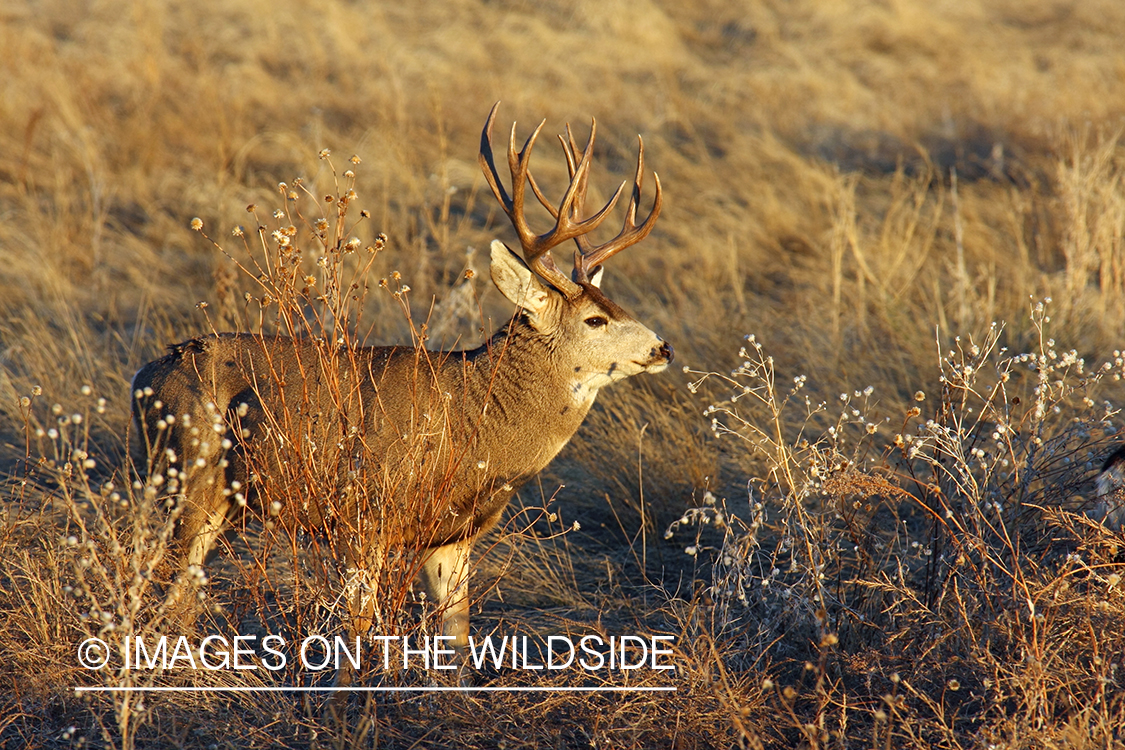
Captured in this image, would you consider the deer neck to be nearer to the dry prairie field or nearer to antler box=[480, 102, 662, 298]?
antler box=[480, 102, 662, 298]

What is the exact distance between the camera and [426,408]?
3.95 meters

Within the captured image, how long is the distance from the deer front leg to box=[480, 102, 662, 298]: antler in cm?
112

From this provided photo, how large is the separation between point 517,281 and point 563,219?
Answer: 0.31 meters

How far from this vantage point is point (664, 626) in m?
4.22

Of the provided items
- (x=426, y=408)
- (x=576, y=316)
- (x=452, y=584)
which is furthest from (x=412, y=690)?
(x=576, y=316)

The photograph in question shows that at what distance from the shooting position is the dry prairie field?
3328 millimetres

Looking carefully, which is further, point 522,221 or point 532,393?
point 532,393

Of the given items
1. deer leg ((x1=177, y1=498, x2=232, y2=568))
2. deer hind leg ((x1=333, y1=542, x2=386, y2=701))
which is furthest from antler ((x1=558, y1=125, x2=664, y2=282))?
deer leg ((x1=177, y1=498, x2=232, y2=568))

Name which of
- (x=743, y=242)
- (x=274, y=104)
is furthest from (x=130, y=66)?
(x=743, y=242)

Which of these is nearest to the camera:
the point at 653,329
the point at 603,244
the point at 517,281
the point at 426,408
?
the point at 426,408

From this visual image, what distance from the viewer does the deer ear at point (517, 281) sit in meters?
4.03

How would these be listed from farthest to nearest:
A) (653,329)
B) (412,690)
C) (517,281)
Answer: (653,329), (517,281), (412,690)

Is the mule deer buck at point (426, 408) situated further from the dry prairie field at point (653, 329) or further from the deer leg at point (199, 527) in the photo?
the dry prairie field at point (653, 329)

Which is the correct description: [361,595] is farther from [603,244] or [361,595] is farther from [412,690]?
[603,244]
